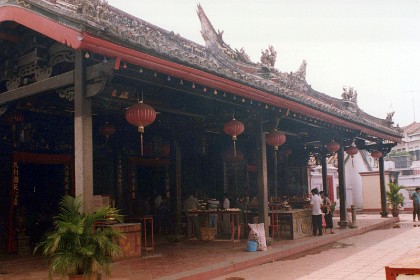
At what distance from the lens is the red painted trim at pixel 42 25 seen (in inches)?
217

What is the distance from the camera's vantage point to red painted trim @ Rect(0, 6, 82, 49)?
18.1 feet

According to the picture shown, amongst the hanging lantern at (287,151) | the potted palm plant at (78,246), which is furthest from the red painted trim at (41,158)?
the hanging lantern at (287,151)

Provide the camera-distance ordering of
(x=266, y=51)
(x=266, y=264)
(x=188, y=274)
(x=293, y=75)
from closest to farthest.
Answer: (x=188, y=274) → (x=266, y=264) → (x=266, y=51) → (x=293, y=75)

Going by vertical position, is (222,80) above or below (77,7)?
below

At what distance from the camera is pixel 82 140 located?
235 inches

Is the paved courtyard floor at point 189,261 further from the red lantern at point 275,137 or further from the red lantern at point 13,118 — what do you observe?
the red lantern at point 13,118

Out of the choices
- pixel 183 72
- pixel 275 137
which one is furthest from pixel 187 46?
pixel 183 72

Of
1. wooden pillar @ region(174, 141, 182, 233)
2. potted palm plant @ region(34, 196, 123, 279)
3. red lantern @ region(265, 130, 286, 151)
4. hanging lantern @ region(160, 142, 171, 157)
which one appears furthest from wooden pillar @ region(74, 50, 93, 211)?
hanging lantern @ region(160, 142, 171, 157)

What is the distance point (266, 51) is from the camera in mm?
14945

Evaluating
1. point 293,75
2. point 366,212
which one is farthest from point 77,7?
point 366,212

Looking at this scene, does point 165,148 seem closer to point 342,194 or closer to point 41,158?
point 41,158

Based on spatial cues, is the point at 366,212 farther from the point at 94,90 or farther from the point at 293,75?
the point at 94,90

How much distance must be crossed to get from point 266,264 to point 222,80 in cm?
379

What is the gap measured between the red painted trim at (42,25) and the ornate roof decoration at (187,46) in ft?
0.28
